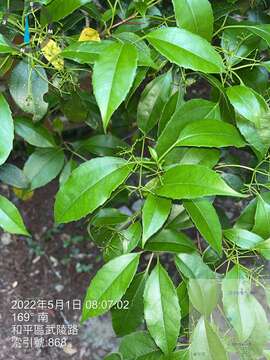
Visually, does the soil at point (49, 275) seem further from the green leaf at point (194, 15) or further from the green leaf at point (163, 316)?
the green leaf at point (194, 15)

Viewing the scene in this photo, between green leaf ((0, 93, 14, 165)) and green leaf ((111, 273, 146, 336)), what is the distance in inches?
13.8

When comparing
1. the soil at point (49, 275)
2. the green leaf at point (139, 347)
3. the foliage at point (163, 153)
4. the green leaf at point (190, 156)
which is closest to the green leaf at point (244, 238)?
the foliage at point (163, 153)

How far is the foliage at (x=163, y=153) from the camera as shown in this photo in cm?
73

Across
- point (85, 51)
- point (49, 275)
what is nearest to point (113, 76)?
point (85, 51)

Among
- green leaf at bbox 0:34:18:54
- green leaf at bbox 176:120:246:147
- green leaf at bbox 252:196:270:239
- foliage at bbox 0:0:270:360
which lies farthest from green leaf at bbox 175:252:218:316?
green leaf at bbox 0:34:18:54

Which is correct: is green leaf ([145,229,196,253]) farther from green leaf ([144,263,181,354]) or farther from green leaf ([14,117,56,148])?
green leaf ([14,117,56,148])

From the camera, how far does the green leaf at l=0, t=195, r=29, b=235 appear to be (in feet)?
2.65

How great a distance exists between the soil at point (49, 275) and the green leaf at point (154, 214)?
729mm

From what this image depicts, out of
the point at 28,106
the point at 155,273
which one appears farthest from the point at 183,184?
the point at 28,106

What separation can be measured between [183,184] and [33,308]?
819 mm

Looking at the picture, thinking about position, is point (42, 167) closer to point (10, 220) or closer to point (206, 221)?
point (10, 220)

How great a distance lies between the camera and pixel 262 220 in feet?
2.80

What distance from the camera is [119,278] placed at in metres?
0.83

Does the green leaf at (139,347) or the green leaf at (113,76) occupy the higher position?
the green leaf at (113,76)
